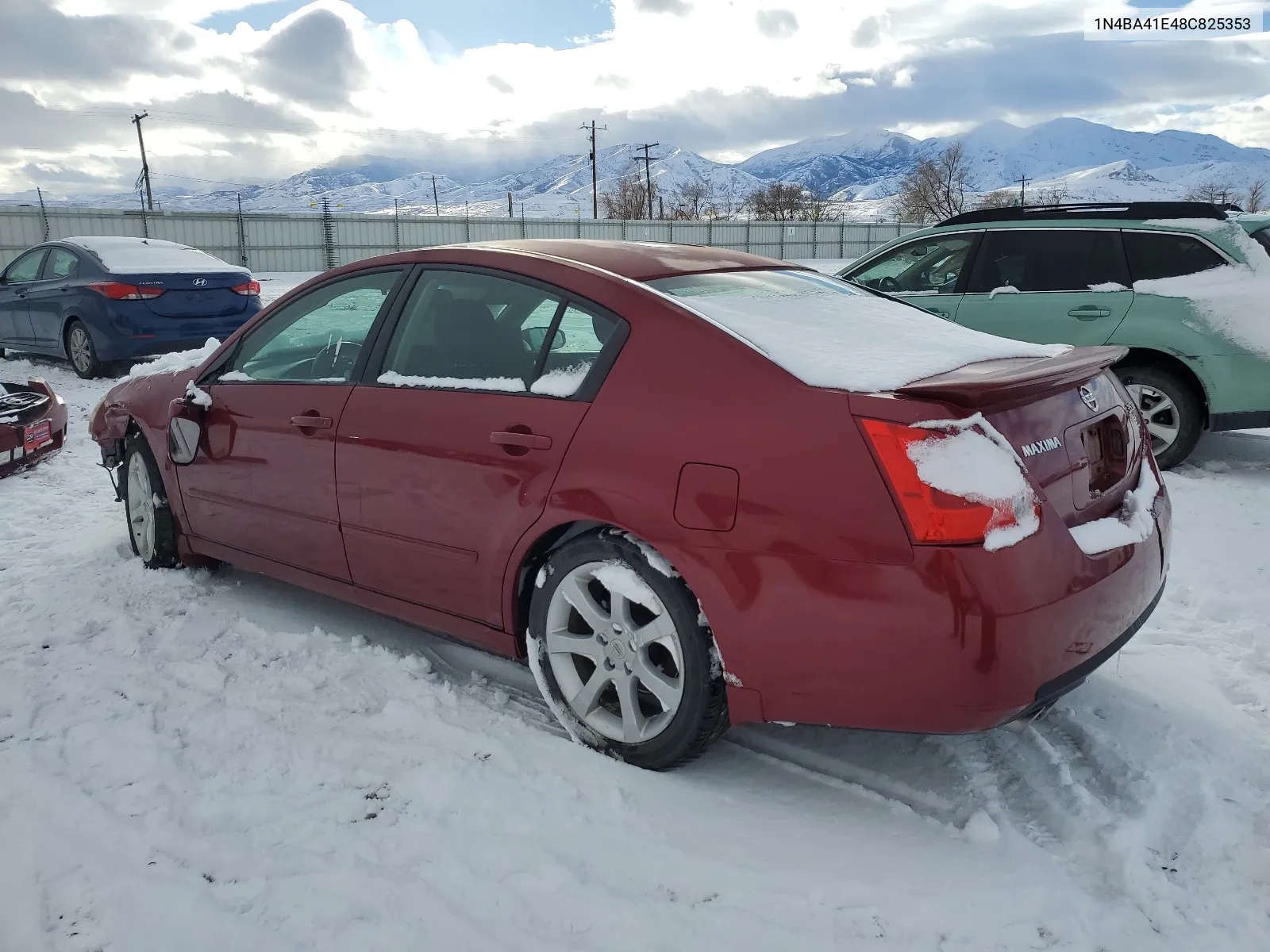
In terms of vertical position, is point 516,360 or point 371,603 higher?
point 516,360

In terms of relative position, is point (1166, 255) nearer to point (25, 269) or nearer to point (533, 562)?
point (533, 562)

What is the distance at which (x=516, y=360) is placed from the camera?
2.97 metres

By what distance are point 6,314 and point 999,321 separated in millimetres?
11106

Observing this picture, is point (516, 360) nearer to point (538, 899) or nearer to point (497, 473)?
point (497, 473)

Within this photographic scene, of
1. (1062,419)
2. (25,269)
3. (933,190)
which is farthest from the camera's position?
(933,190)

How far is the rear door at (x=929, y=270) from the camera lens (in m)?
6.96

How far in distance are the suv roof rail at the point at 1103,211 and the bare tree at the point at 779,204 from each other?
245 feet

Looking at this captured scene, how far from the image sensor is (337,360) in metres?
3.53

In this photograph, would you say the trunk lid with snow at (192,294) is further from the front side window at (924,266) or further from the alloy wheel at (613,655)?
the alloy wheel at (613,655)

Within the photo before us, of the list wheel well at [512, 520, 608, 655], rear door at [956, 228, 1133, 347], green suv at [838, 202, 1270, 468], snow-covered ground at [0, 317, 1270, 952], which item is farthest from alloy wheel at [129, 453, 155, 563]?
rear door at [956, 228, 1133, 347]

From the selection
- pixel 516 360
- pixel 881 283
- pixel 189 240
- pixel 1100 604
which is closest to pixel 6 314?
pixel 881 283

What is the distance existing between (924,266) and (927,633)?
18.2 feet

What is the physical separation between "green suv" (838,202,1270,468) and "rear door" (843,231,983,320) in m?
0.01

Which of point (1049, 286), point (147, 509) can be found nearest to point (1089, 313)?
point (1049, 286)
